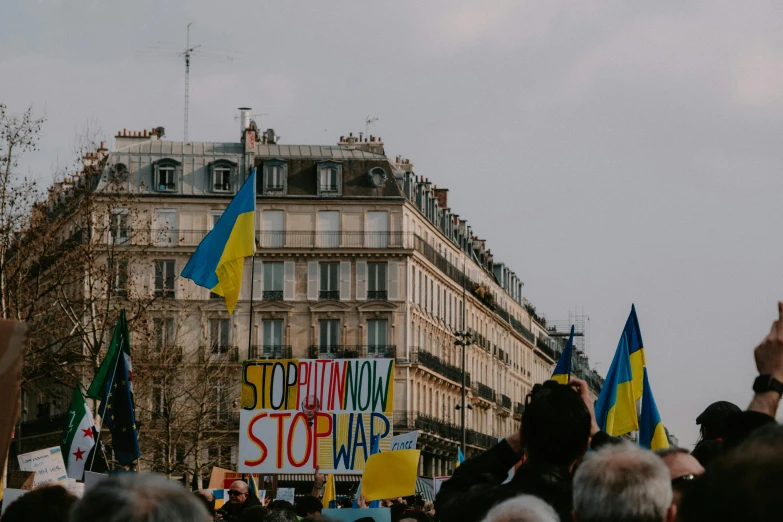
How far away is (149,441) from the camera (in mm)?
55719

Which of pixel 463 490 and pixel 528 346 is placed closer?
pixel 463 490

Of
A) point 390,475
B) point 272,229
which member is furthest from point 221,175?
point 390,475

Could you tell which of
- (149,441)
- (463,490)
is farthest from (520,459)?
(149,441)

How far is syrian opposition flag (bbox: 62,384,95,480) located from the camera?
15773 mm

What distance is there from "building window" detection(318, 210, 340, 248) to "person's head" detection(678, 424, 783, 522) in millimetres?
67500

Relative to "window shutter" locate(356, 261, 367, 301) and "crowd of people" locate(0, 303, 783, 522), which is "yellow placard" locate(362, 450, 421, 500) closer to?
"crowd of people" locate(0, 303, 783, 522)

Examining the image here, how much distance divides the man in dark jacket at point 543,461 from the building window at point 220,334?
202 feet

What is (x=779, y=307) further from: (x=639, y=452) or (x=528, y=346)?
(x=528, y=346)

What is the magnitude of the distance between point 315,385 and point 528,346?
317ft

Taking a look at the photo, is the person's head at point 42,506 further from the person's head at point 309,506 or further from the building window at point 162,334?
the building window at point 162,334

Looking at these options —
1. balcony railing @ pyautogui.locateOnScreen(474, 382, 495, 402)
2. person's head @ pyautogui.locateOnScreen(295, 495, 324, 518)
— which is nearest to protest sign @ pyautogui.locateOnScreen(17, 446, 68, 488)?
person's head @ pyautogui.locateOnScreen(295, 495, 324, 518)

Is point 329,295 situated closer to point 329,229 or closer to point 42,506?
point 329,229

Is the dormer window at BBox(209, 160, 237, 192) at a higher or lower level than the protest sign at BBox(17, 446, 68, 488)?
higher

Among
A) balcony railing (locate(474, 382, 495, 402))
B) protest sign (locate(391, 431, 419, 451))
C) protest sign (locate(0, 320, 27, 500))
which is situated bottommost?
protest sign (locate(391, 431, 419, 451))
